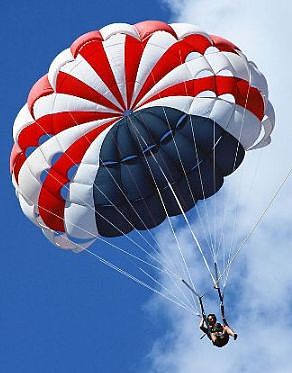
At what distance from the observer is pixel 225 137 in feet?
57.4

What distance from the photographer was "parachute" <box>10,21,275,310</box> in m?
16.8

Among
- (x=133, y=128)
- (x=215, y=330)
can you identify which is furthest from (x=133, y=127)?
(x=215, y=330)

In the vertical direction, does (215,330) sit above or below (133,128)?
below

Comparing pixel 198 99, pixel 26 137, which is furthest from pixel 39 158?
pixel 198 99

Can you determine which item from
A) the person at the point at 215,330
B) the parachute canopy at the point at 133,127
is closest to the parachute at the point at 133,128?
the parachute canopy at the point at 133,127

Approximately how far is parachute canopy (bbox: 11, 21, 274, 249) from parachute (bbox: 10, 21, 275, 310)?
2 centimetres

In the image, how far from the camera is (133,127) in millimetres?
17297

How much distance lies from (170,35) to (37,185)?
3444 mm

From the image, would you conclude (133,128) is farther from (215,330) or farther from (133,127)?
(215,330)

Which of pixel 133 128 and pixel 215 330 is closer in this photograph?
pixel 215 330

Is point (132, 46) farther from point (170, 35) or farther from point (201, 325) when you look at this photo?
point (201, 325)

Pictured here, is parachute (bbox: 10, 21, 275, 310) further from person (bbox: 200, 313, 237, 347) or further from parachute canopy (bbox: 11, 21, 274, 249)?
person (bbox: 200, 313, 237, 347)

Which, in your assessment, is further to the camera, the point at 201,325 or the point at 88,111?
the point at 88,111

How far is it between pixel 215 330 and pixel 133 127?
4.32m
